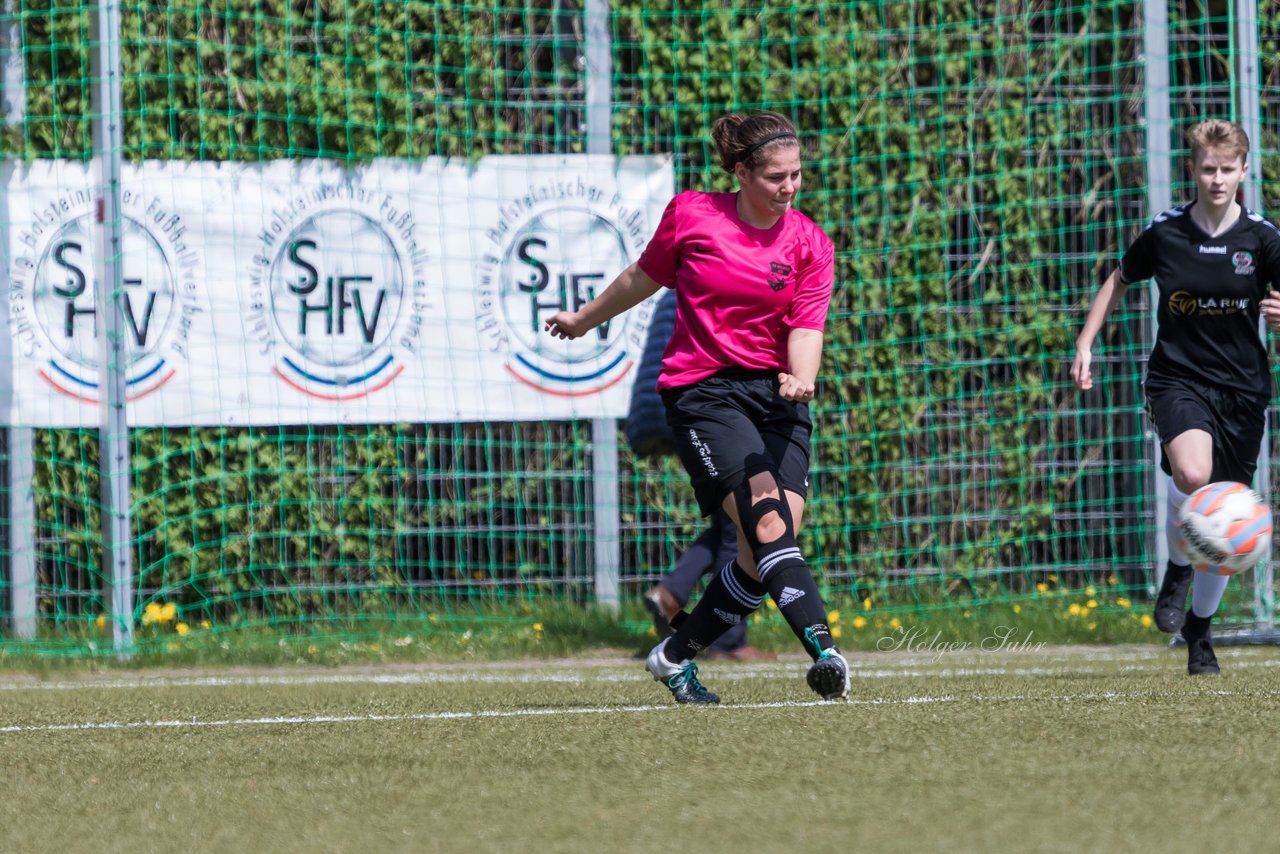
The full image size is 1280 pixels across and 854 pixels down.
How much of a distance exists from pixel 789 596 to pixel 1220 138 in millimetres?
2187

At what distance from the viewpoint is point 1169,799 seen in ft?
11.1

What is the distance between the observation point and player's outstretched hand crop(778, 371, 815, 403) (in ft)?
15.7

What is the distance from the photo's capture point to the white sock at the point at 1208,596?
19.1ft

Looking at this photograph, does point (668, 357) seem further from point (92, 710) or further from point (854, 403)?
point (854, 403)

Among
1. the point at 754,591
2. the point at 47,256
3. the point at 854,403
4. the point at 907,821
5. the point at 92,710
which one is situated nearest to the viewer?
the point at 907,821

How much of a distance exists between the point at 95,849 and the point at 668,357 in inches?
95.7

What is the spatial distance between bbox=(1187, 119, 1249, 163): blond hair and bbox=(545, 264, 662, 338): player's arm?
6.27 ft

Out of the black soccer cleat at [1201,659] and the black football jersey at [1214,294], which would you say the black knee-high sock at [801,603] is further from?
the black football jersey at [1214,294]

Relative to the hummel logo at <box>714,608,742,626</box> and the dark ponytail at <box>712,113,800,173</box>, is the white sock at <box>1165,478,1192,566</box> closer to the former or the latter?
the hummel logo at <box>714,608,742,626</box>

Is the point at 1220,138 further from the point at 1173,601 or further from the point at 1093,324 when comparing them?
the point at 1173,601

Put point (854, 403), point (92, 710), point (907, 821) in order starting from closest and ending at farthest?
point (907, 821) < point (92, 710) < point (854, 403)

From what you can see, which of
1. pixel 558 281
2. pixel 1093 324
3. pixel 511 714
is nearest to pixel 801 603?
pixel 511 714

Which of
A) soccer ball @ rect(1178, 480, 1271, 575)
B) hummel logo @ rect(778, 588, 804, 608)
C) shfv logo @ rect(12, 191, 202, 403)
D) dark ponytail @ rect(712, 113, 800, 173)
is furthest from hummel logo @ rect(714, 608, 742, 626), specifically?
shfv logo @ rect(12, 191, 202, 403)

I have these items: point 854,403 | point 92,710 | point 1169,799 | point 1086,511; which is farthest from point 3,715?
point 1086,511
